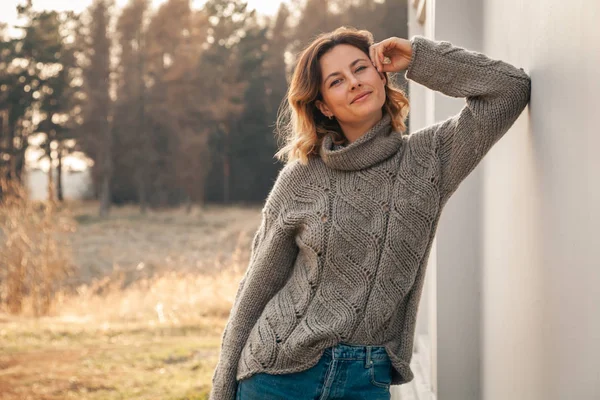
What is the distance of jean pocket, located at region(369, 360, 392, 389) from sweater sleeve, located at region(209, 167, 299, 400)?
1.22 feet

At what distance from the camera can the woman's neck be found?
2.05 m

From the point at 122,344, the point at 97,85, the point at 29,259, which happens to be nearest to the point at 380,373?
the point at 122,344

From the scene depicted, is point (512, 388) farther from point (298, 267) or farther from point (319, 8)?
point (319, 8)

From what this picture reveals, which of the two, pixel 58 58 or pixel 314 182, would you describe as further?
pixel 58 58

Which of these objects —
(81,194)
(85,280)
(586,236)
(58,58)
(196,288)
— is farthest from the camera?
(81,194)

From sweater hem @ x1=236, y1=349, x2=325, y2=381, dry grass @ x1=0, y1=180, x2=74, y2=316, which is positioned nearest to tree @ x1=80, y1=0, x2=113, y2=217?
dry grass @ x1=0, y1=180, x2=74, y2=316

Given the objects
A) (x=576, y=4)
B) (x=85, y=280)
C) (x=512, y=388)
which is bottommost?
(x=85, y=280)

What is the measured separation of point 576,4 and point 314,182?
942 millimetres

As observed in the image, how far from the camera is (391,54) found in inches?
77.6

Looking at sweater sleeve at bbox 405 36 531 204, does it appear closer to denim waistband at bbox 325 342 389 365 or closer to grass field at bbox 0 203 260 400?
denim waistband at bbox 325 342 389 365

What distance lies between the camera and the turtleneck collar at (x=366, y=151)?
6.47 ft

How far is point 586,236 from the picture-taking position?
46.0 inches

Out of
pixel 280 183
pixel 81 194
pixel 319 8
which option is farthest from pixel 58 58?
pixel 280 183

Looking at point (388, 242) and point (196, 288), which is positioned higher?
point (388, 242)
